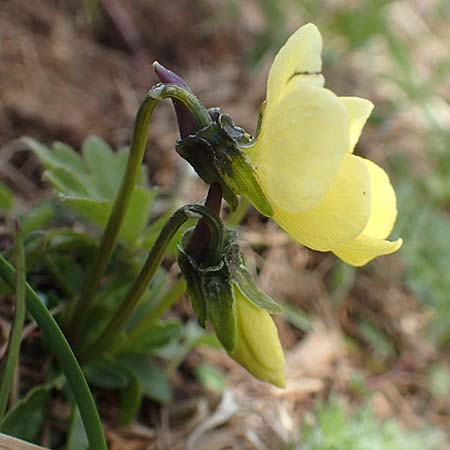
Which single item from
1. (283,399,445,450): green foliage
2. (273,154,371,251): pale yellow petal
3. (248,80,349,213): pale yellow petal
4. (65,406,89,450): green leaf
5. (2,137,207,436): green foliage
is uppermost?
(248,80,349,213): pale yellow petal

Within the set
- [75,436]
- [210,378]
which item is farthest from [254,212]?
[75,436]

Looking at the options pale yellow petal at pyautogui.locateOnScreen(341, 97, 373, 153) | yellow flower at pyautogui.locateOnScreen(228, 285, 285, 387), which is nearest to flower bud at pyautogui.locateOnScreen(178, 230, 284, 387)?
yellow flower at pyautogui.locateOnScreen(228, 285, 285, 387)

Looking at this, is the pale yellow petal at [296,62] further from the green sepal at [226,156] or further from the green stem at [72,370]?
the green stem at [72,370]

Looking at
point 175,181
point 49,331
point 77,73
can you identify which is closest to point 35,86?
point 77,73

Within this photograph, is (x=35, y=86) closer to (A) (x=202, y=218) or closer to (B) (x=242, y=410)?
(B) (x=242, y=410)

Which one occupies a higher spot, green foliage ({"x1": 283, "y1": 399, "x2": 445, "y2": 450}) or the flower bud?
the flower bud

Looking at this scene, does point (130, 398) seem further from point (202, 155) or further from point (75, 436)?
point (202, 155)

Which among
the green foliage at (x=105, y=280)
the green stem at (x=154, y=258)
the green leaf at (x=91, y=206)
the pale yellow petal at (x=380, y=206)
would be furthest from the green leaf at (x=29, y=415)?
the pale yellow petal at (x=380, y=206)

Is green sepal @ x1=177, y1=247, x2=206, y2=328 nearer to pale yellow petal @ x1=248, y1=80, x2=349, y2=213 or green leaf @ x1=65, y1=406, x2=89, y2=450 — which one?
pale yellow petal @ x1=248, y1=80, x2=349, y2=213
